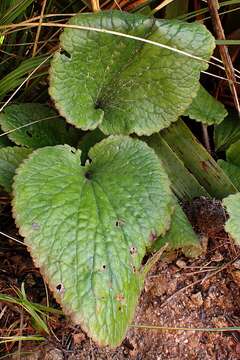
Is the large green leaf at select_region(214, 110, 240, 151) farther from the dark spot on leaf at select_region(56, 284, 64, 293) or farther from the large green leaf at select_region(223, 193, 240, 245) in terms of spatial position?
the dark spot on leaf at select_region(56, 284, 64, 293)

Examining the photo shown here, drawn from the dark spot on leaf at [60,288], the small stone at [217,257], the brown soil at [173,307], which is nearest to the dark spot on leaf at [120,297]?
the dark spot on leaf at [60,288]

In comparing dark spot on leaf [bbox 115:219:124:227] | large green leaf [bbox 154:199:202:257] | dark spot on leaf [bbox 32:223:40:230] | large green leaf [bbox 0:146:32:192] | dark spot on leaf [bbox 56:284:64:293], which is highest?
large green leaf [bbox 0:146:32:192]

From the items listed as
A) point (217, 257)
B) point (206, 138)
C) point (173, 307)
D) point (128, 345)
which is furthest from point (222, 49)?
point (128, 345)

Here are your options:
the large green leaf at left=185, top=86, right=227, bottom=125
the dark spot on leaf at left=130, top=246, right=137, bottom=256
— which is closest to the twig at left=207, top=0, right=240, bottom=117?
the large green leaf at left=185, top=86, right=227, bottom=125

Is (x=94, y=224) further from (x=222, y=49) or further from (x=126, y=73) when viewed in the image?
(x=222, y=49)

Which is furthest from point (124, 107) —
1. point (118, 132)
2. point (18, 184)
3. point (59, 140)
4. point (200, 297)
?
point (200, 297)

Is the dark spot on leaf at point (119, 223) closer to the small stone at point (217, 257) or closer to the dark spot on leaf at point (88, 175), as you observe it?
the dark spot on leaf at point (88, 175)
